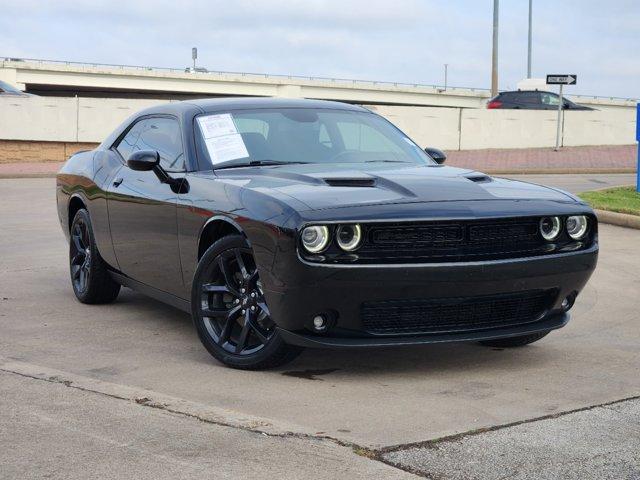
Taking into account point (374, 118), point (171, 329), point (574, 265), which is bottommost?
point (171, 329)

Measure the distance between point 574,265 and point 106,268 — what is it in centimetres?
337

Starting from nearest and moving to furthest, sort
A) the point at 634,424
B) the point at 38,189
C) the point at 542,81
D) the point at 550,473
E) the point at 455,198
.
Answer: the point at 550,473 → the point at 634,424 → the point at 455,198 → the point at 38,189 → the point at 542,81

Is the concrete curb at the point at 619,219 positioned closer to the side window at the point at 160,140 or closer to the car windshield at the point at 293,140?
the car windshield at the point at 293,140

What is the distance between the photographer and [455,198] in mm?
5508

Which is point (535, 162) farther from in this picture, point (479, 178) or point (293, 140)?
point (479, 178)

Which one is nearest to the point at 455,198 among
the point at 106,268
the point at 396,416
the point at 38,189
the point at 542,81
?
the point at 396,416

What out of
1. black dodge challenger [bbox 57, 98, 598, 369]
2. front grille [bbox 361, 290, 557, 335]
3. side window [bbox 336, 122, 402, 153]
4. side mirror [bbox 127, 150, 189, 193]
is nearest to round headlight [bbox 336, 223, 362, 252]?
black dodge challenger [bbox 57, 98, 598, 369]

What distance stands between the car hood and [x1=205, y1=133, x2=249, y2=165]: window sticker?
6.3 inches

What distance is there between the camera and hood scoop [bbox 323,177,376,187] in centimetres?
569

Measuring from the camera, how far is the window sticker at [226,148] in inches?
255

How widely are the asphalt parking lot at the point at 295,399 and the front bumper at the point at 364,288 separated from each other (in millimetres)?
234

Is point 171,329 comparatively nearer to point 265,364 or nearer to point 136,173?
point 136,173

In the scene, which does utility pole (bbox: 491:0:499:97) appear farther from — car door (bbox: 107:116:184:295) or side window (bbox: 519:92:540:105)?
car door (bbox: 107:116:184:295)

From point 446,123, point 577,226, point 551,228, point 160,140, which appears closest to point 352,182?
point 551,228
